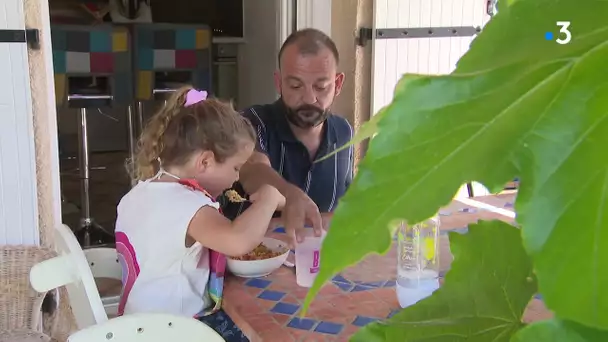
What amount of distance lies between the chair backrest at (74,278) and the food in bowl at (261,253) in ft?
1.07

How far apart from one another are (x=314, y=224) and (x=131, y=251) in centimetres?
44

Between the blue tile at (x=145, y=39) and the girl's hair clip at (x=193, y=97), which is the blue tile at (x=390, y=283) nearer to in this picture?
the girl's hair clip at (x=193, y=97)

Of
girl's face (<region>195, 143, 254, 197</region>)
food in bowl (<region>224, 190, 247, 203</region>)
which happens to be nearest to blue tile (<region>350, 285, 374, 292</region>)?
girl's face (<region>195, 143, 254, 197</region>)

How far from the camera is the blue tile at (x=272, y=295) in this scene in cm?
149

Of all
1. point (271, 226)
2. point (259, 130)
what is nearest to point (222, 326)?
point (271, 226)

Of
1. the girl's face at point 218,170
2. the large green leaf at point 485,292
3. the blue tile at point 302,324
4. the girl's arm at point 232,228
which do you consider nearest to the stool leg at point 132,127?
the girl's face at point 218,170

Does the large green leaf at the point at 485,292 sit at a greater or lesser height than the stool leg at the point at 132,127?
greater

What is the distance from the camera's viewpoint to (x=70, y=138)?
5.59 metres

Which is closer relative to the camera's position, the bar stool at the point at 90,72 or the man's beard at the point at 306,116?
the man's beard at the point at 306,116

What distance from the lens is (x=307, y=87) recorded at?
8.20 ft

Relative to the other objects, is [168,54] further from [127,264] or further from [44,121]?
[127,264]

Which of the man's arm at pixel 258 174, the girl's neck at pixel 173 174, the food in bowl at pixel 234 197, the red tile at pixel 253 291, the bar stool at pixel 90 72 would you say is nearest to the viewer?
the red tile at pixel 253 291

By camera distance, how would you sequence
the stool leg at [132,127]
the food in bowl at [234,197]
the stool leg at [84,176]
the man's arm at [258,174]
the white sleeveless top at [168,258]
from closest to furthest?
the white sleeveless top at [168,258], the man's arm at [258,174], the food in bowl at [234,197], the stool leg at [84,176], the stool leg at [132,127]

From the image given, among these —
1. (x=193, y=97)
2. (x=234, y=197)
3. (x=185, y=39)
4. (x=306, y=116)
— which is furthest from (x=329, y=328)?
(x=185, y=39)
